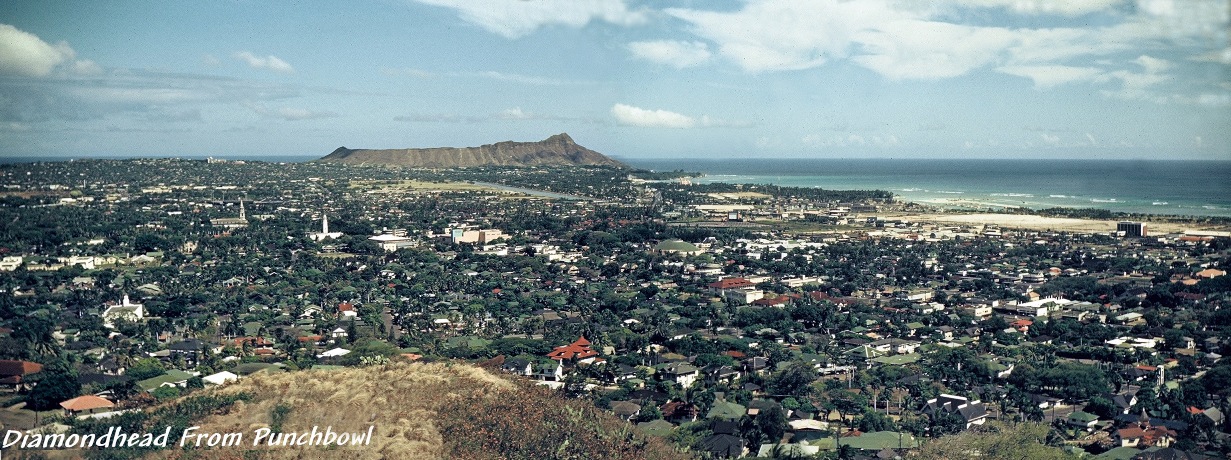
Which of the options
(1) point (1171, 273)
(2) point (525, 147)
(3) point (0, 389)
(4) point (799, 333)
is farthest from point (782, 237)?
(2) point (525, 147)

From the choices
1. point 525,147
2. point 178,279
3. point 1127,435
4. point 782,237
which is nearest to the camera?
point 1127,435

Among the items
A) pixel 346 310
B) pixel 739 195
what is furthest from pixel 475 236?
pixel 739 195

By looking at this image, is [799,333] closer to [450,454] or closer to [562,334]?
[562,334]

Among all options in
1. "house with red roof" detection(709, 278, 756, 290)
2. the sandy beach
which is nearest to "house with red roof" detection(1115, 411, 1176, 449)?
"house with red roof" detection(709, 278, 756, 290)

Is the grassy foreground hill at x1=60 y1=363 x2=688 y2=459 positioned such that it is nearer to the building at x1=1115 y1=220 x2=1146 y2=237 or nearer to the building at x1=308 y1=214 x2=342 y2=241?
the building at x1=308 y1=214 x2=342 y2=241

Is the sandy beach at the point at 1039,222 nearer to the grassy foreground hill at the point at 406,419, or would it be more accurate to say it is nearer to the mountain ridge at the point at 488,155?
the grassy foreground hill at the point at 406,419
